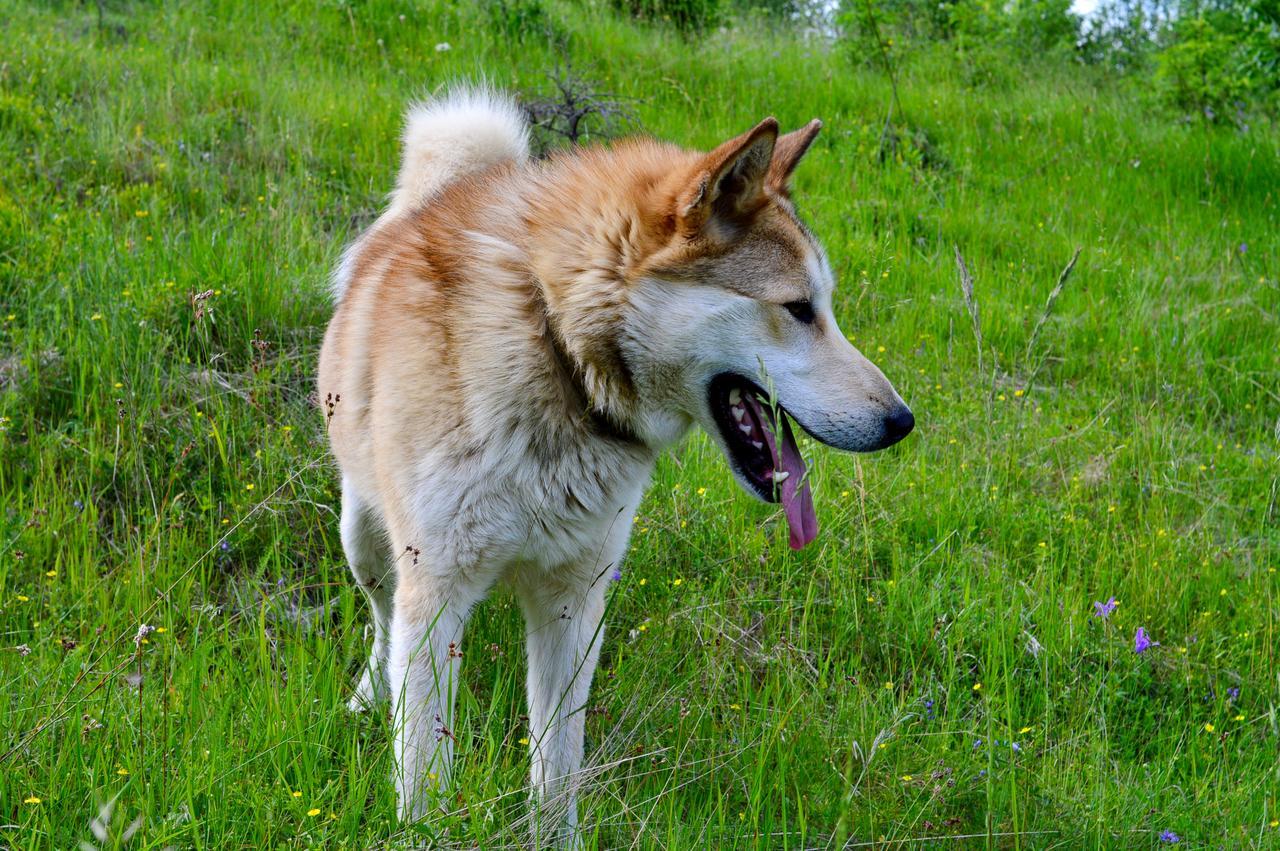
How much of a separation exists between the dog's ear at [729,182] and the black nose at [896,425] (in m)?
0.58

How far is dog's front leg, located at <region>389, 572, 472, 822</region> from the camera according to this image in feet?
7.44

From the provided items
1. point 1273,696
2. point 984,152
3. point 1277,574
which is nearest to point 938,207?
point 984,152

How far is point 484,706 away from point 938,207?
4.03 metres

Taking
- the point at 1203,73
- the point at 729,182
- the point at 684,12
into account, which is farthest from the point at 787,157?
the point at 1203,73

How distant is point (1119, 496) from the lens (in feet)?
12.6

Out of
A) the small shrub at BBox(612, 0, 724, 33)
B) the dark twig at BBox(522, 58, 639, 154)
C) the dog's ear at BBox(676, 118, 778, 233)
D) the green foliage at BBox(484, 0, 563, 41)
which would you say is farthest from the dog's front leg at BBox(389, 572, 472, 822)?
the small shrub at BBox(612, 0, 724, 33)

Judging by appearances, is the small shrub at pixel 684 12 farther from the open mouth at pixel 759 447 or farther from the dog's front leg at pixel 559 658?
the dog's front leg at pixel 559 658

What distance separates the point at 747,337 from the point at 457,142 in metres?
1.48

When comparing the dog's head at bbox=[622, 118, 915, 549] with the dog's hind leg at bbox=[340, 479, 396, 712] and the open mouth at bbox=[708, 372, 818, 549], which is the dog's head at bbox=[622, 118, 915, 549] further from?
the dog's hind leg at bbox=[340, 479, 396, 712]

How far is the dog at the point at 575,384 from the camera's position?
2314 millimetres

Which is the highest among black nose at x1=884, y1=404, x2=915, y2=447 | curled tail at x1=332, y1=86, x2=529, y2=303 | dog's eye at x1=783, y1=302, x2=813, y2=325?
curled tail at x1=332, y1=86, x2=529, y2=303

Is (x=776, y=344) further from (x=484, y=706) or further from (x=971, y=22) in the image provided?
(x=971, y=22)

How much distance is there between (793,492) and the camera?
2.39 m

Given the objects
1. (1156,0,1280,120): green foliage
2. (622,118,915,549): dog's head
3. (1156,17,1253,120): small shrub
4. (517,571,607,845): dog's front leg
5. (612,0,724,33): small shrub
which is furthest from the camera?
(612,0,724,33): small shrub
